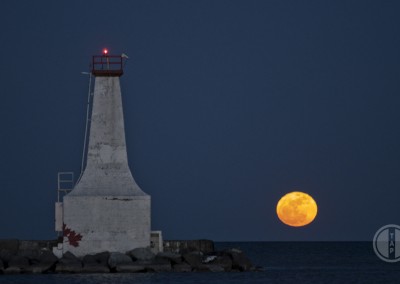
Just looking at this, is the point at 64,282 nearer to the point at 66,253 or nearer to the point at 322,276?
the point at 66,253

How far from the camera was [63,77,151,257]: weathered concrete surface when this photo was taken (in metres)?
39.1

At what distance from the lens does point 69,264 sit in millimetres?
38969

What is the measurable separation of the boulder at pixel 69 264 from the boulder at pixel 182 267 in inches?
143

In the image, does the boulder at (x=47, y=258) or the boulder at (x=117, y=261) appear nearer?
the boulder at (x=117, y=261)

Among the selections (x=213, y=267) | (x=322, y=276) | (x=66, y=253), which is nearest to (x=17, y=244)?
(x=66, y=253)

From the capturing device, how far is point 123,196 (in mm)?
39406

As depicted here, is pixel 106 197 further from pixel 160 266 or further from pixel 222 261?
pixel 222 261

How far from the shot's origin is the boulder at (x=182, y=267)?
40.3 meters

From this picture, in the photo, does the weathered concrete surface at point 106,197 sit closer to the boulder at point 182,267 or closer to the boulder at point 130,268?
the boulder at point 130,268

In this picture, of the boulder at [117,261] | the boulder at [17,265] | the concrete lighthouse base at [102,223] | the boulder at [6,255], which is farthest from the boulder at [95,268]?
the boulder at [6,255]

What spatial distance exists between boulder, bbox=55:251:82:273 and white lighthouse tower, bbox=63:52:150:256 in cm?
25

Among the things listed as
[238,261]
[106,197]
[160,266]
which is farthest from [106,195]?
[238,261]

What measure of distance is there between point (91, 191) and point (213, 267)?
577cm

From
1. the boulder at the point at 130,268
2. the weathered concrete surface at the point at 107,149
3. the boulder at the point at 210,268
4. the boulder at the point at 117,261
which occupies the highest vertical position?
the weathered concrete surface at the point at 107,149
